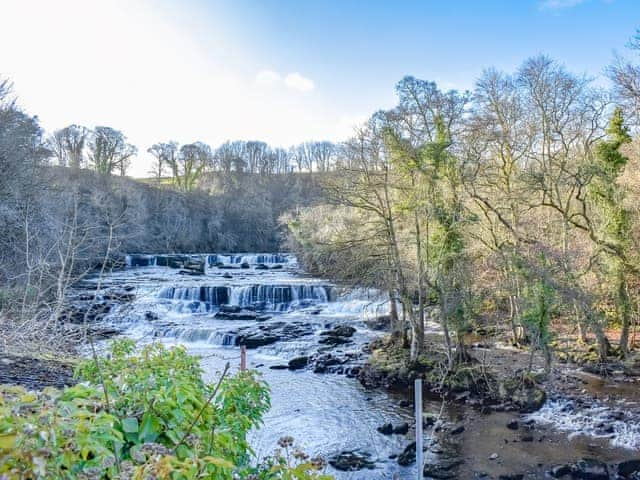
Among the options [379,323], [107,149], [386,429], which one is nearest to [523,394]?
[386,429]

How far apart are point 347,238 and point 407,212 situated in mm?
2696

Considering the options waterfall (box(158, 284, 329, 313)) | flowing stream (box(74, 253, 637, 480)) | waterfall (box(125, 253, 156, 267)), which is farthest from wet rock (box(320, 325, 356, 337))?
waterfall (box(125, 253, 156, 267))

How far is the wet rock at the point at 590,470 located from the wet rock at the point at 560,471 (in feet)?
0.27

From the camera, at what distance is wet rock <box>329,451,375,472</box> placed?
8391 millimetres

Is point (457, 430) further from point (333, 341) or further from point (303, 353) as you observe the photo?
point (333, 341)

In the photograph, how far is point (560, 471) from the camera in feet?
25.7

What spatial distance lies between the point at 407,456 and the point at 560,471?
A: 9.14 ft

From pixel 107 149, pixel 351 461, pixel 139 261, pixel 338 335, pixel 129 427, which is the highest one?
pixel 107 149

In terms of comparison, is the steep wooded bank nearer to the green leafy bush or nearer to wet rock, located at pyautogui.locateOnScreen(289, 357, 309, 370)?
wet rock, located at pyautogui.locateOnScreen(289, 357, 309, 370)

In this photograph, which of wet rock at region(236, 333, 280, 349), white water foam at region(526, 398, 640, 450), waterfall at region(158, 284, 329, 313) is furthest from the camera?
waterfall at region(158, 284, 329, 313)

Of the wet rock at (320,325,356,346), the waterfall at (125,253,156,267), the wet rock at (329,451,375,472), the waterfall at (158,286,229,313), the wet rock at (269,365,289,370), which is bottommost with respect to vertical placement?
the wet rock at (329,451,375,472)

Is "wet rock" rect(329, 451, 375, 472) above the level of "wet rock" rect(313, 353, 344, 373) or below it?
below

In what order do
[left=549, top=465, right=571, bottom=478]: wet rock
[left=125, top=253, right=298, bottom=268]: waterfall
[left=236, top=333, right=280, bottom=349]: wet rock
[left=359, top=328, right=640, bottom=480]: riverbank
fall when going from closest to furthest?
[left=549, top=465, right=571, bottom=478]: wet rock, [left=359, top=328, right=640, bottom=480]: riverbank, [left=236, top=333, right=280, bottom=349]: wet rock, [left=125, top=253, right=298, bottom=268]: waterfall

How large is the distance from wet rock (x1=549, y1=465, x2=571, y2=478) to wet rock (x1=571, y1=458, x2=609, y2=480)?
0.08m
